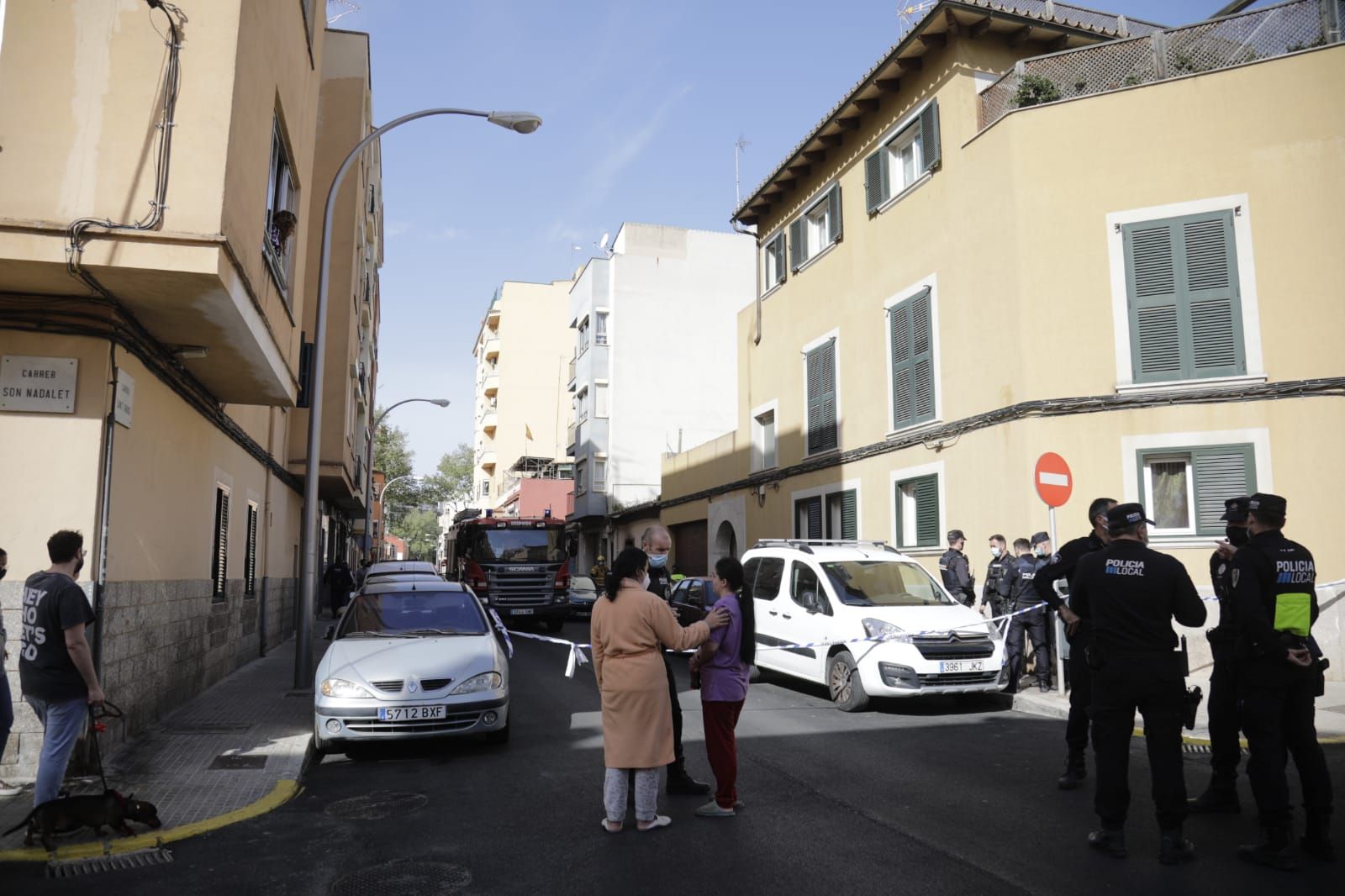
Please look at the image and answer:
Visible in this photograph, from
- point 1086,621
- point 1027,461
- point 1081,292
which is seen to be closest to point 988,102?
point 1081,292

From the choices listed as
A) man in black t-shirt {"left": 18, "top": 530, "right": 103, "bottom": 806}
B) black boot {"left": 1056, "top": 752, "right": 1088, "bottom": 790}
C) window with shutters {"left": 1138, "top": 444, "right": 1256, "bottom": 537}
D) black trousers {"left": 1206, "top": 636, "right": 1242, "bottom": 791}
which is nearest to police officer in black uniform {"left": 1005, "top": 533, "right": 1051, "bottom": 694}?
window with shutters {"left": 1138, "top": 444, "right": 1256, "bottom": 537}

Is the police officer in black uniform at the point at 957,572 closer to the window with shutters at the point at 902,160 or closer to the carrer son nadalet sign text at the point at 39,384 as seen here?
the window with shutters at the point at 902,160

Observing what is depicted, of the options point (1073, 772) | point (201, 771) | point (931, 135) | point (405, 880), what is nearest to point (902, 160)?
Result: point (931, 135)

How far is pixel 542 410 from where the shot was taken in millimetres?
64688

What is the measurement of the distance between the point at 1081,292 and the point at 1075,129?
2460 mm

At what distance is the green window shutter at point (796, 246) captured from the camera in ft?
71.8

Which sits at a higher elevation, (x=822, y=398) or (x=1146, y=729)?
(x=822, y=398)

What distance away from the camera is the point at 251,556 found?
A: 51.6 feet

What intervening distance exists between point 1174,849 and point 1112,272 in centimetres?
1069

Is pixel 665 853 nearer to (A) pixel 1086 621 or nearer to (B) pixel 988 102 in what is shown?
(A) pixel 1086 621

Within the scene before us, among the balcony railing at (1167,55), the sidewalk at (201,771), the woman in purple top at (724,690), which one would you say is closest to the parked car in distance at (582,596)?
the sidewalk at (201,771)

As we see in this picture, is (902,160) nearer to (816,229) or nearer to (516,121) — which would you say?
(816,229)

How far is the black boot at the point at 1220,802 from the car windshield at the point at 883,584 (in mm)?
5007

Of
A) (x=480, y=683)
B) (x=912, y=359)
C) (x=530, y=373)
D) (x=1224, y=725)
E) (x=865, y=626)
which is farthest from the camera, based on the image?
(x=530, y=373)
